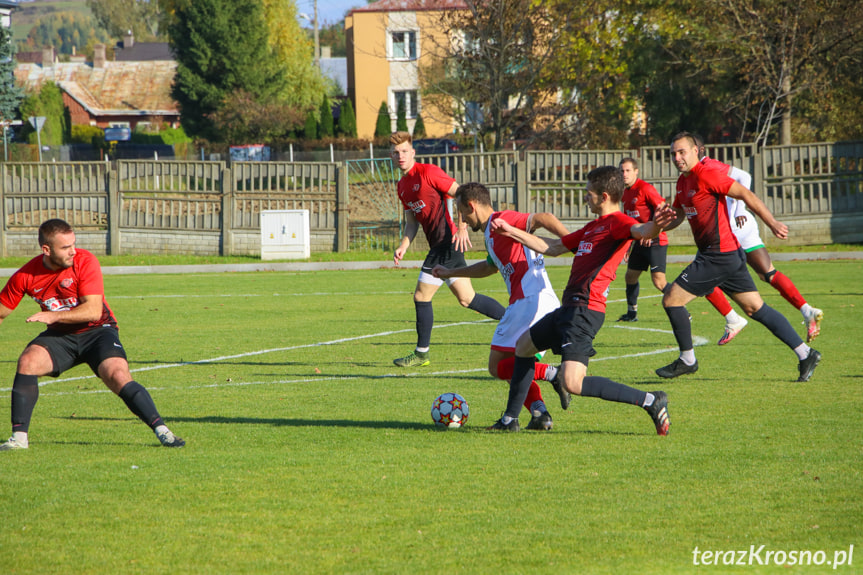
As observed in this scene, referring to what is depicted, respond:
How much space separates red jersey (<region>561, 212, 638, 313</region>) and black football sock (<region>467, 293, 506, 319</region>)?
3.12 m

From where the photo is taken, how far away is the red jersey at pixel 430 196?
409 inches

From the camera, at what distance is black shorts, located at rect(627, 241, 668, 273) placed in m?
12.0

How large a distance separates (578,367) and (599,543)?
2028mm

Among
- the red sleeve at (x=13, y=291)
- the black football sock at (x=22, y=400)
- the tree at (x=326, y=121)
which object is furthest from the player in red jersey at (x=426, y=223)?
the tree at (x=326, y=121)

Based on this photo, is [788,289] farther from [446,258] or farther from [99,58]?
[99,58]

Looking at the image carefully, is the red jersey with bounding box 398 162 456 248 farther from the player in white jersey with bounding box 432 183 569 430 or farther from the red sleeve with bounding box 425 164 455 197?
the player in white jersey with bounding box 432 183 569 430

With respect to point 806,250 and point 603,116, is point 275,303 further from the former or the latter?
point 603,116

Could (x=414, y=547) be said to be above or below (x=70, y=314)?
below

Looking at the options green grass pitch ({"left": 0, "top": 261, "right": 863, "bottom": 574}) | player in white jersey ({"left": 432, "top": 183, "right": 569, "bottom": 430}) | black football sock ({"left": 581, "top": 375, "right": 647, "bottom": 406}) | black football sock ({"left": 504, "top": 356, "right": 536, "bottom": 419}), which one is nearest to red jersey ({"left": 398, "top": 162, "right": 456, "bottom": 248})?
green grass pitch ({"left": 0, "top": 261, "right": 863, "bottom": 574})

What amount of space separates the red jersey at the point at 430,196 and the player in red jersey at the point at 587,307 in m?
3.92

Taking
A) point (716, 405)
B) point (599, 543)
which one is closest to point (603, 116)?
point (716, 405)

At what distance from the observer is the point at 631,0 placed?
33.8 metres

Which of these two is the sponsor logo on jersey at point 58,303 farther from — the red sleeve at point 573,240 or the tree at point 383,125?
the tree at point 383,125

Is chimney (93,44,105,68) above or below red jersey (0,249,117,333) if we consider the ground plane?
above
